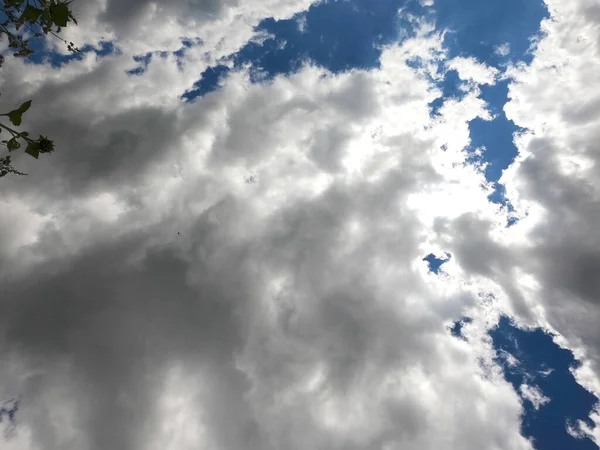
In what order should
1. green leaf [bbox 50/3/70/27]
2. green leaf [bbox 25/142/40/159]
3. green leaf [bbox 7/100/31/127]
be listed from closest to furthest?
green leaf [bbox 7/100/31/127]
green leaf [bbox 25/142/40/159]
green leaf [bbox 50/3/70/27]

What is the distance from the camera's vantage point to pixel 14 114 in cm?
820

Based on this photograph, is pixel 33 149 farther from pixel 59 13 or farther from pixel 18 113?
pixel 59 13

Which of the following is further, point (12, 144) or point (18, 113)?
point (12, 144)

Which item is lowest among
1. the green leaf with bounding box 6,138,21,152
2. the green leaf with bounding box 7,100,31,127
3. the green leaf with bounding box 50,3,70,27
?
the green leaf with bounding box 7,100,31,127

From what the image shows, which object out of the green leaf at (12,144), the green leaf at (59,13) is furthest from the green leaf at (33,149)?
the green leaf at (59,13)

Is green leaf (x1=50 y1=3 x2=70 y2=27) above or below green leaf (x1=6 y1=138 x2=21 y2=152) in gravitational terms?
above

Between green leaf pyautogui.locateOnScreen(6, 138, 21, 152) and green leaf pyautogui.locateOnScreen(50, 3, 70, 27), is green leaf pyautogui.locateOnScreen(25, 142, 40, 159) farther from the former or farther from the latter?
green leaf pyautogui.locateOnScreen(50, 3, 70, 27)

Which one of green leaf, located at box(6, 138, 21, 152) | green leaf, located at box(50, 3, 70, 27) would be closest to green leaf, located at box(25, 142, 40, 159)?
green leaf, located at box(6, 138, 21, 152)

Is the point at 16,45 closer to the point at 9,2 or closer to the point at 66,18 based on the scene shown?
the point at 9,2

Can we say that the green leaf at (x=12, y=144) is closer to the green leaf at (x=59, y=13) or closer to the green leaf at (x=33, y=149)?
the green leaf at (x=33, y=149)

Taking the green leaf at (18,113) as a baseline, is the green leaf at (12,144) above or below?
above

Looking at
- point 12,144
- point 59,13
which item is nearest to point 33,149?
point 12,144

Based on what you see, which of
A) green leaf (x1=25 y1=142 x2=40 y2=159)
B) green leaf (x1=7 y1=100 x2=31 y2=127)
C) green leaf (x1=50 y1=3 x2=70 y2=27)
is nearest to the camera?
green leaf (x1=7 y1=100 x2=31 y2=127)

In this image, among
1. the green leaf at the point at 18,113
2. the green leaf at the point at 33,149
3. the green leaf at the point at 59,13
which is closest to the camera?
the green leaf at the point at 18,113
